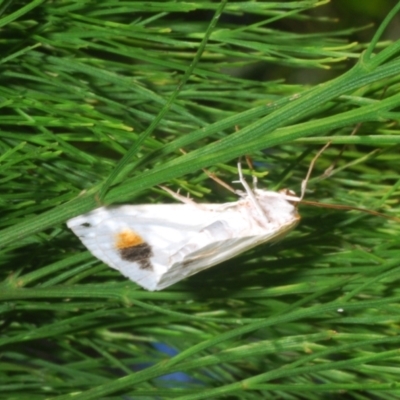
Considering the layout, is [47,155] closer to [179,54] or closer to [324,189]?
[179,54]

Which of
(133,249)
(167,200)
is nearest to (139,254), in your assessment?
(133,249)

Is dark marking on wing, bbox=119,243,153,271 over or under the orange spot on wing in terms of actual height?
under

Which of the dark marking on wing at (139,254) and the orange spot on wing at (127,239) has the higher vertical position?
the orange spot on wing at (127,239)

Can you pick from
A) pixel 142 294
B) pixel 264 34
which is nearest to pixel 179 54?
pixel 264 34

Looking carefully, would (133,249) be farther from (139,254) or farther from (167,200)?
(167,200)
